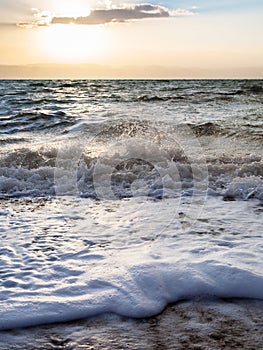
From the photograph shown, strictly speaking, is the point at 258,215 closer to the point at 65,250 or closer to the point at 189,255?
the point at 189,255

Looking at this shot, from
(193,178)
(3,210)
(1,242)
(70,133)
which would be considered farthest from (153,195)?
(70,133)

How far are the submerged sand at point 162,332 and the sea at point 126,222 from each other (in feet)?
0.30

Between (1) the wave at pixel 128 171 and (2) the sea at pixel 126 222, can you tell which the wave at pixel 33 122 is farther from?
(1) the wave at pixel 128 171

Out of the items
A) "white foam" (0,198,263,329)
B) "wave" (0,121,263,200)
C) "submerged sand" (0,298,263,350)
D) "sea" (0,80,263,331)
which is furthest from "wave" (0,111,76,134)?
"submerged sand" (0,298,263,350)

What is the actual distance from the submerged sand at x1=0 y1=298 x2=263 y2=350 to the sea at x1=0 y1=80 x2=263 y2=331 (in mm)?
92

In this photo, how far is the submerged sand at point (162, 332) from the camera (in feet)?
7.77

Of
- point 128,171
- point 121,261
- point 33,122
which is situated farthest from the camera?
point 33,122

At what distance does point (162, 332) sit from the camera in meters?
2.50

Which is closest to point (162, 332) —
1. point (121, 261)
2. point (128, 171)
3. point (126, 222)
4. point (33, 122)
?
point (121, 261)

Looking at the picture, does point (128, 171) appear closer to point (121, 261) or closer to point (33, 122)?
point (121, 261)

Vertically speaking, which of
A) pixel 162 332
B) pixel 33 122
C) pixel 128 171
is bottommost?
pixel 162 332

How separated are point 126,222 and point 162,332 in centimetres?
203

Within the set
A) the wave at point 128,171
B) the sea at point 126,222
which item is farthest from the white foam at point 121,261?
the wave at point 128,171

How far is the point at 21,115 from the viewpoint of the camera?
13.7 m
